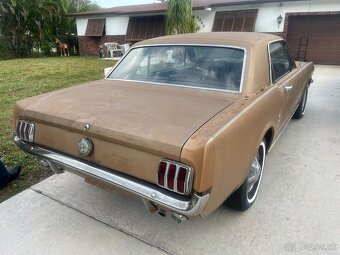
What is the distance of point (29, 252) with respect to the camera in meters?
2.32

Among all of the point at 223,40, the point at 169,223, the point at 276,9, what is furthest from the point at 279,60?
the point at 276,9

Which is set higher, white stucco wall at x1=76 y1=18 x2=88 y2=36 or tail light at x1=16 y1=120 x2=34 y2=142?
white stucco wall at x1=76 y1=18 x2=88 y2=36

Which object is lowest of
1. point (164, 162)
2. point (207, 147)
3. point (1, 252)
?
point (1, 252)

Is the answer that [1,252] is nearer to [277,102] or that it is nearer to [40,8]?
[277,102]

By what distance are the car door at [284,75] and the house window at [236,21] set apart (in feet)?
33.2

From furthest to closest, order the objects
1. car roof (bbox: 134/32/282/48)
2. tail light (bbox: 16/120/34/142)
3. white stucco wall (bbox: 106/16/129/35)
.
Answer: white stucco wall (bbox: 106/16/129/35), car roof (bbox: 134/32/282/48), tail light (bbox: 16/120/34/142)

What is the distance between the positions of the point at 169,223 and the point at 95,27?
1793 cm

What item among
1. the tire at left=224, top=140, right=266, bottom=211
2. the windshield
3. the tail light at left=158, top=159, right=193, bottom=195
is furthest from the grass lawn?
the tire at left=224, top=140, right=266, bottom=211

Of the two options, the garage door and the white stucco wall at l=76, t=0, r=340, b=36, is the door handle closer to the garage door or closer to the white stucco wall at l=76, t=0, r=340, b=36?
the white stucco wall at l=76, t=0, r=340, b=36

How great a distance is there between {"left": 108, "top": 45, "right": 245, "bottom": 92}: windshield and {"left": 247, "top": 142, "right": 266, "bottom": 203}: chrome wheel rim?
0.68m

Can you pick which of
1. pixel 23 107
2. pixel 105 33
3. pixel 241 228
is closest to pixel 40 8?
pixel 105 33

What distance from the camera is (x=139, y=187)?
198 centimetres

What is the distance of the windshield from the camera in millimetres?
2811

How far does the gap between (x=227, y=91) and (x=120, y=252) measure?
62.3 inches
